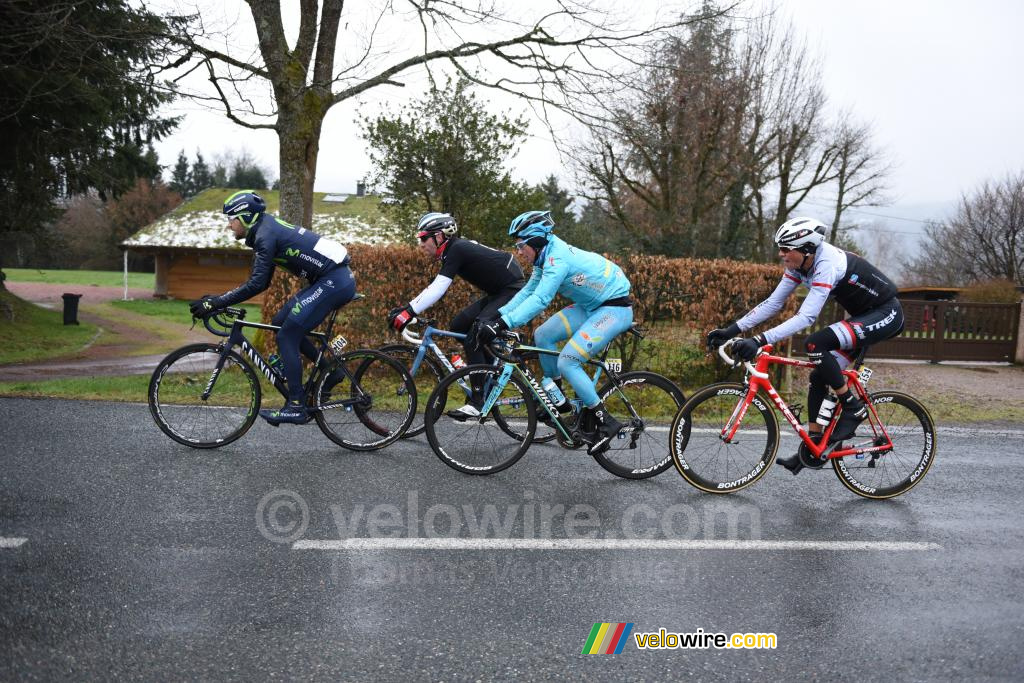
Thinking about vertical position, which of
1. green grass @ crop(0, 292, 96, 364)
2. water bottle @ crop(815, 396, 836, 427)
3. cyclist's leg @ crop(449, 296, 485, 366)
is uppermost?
cyclist's leg @ crop(449, 296, 485, 366)

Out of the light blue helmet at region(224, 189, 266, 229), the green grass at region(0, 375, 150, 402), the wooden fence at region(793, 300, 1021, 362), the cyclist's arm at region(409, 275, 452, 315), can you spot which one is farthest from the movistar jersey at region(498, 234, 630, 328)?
the wooden fence at region(793, 300, 1021, 362)

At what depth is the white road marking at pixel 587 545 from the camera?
4469 millimetres

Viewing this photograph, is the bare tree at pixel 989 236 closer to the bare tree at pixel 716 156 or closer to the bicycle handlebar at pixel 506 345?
the bare tree at pixel 716 156

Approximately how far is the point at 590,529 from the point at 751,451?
1608 mm

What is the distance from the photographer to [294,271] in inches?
264

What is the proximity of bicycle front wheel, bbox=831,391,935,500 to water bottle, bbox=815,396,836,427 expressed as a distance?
0.90ft

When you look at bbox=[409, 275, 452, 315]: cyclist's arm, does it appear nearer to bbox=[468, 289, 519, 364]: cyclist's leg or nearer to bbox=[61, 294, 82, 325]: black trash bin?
bbox=[468, 289, 519, 364]: cyclist's leg

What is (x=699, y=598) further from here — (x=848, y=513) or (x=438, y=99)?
(x=438, y=99)

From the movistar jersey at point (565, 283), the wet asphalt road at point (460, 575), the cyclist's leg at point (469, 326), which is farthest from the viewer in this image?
the cyclist's leg at point (469, 326)

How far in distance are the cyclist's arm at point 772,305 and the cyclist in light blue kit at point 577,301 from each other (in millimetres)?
913

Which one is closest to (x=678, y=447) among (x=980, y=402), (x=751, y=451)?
(x=751, y=451)

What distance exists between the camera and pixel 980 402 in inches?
452

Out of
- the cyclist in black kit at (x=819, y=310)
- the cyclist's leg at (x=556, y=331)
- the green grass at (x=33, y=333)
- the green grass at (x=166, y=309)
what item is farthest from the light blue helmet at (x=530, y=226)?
the green grass at (x=166, y=309)

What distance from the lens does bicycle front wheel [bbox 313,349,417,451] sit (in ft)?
22.0
